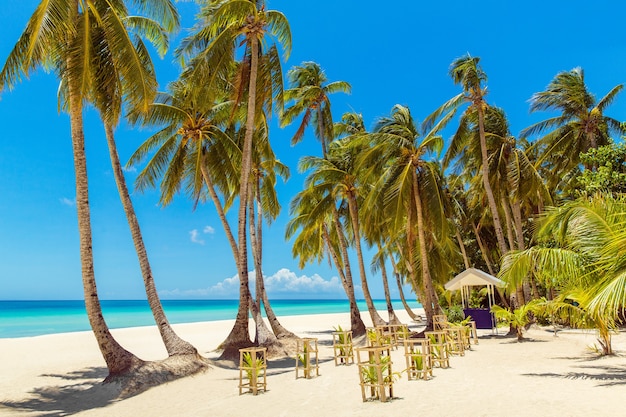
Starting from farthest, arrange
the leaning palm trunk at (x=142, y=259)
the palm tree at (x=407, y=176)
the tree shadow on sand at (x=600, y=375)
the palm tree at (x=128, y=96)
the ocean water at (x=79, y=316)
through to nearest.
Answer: the ocean water at (x=79, y=316), the palm tree at (x=407, y=176), the leaning palm trunk at (x=142, y=259), the palm tree at (x=128, y=96), the tree shadow on sand at (x=600, y=375)

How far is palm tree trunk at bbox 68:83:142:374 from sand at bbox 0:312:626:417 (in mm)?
646

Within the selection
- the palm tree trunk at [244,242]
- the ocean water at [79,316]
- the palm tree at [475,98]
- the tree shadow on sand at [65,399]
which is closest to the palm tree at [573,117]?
the palm tree at [475,98]

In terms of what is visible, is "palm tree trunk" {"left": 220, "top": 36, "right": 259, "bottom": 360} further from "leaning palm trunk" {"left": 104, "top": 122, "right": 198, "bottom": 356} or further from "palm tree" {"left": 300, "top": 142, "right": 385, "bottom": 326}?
"palm tree" {"left": 300, "top": 142, "right": 385, "bottom": 326}

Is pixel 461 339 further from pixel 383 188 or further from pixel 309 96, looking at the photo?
pixel 309 96

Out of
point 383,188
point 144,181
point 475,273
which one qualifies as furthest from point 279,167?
point 475,273

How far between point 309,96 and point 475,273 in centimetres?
989

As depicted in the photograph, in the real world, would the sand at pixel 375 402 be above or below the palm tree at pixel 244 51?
below

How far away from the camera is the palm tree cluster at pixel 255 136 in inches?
408

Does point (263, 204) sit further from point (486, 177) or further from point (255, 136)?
point (486, 177)

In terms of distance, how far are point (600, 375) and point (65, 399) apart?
1061cm

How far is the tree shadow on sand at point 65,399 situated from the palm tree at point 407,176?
36.2 ft

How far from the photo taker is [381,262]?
26.3 m

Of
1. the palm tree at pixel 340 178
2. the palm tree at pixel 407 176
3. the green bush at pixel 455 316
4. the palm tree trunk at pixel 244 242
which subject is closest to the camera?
the palm tree trunk at pixel 244 242

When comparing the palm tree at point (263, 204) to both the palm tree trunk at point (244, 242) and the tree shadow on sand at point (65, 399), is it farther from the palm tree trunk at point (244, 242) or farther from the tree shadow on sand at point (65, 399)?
the tree shadow on sand at point (65, 399)
